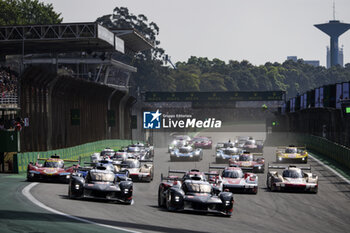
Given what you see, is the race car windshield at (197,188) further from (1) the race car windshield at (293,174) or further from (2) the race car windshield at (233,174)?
(1) the race car windshield at (293,174)

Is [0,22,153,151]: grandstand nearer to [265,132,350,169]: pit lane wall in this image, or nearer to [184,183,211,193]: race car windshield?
[184,183,211,193]: race car windshield

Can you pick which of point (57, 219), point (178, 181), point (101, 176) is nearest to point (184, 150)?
point (101, 176)

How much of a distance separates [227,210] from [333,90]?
40.7 metres

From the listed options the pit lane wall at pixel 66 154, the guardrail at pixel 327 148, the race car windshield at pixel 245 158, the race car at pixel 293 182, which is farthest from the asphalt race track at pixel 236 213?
the guardrail at pixel 327 148

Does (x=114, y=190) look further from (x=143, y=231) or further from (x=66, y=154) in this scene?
(x=66, y=154)

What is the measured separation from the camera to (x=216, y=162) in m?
47.8

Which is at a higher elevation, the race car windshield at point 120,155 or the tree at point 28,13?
the tree at point 28,13

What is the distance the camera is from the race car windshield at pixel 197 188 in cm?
2170

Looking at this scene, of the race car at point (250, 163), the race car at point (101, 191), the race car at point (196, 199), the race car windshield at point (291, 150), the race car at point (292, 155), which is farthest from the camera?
the race car windshield at point (291, 150)

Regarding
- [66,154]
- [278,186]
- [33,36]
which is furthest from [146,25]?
[278,186]

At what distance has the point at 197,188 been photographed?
2178 centimetres

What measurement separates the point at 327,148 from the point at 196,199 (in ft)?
112

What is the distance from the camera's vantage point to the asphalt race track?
58.4ft

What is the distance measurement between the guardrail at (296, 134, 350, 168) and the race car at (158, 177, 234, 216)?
2078 cm
